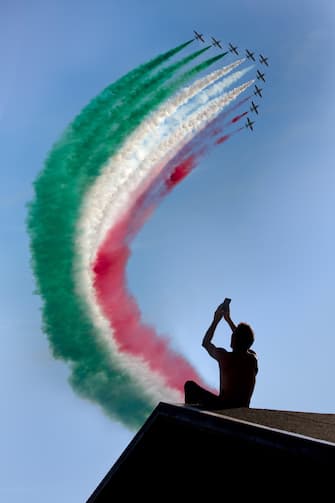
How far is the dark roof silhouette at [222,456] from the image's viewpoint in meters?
6.50

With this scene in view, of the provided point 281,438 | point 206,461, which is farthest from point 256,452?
point 206,461

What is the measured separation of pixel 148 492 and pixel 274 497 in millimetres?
2602

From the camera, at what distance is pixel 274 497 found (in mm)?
6680

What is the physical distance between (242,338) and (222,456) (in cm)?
232

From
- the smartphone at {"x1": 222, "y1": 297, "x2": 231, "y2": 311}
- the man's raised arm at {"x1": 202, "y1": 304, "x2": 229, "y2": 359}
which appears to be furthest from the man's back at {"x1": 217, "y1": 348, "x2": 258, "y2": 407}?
the smartphone at {"x1": 222, "y1": 297, "x2": 231, "y2": 311}

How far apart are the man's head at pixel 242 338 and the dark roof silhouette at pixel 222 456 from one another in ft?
3.55

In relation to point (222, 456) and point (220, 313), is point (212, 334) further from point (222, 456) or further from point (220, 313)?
point (222, 456)

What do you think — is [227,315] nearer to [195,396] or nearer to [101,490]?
[195,396]

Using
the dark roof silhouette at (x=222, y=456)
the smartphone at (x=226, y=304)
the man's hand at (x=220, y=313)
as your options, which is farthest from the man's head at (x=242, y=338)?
the dark roof silhouette at (x=222, y=456)

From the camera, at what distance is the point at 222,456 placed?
767 cm

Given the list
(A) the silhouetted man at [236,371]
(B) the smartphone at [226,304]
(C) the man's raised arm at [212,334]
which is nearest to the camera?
(A) the silhouetted man at [236,371]

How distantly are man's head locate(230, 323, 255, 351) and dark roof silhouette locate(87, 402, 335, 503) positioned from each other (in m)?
1.08

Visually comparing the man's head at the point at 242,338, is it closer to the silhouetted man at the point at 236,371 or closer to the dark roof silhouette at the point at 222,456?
the silhouetted man at the point at 236,371

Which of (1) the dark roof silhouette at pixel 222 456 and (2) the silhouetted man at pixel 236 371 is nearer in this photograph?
(1) the dark roof silhouette at pixel 222 456
